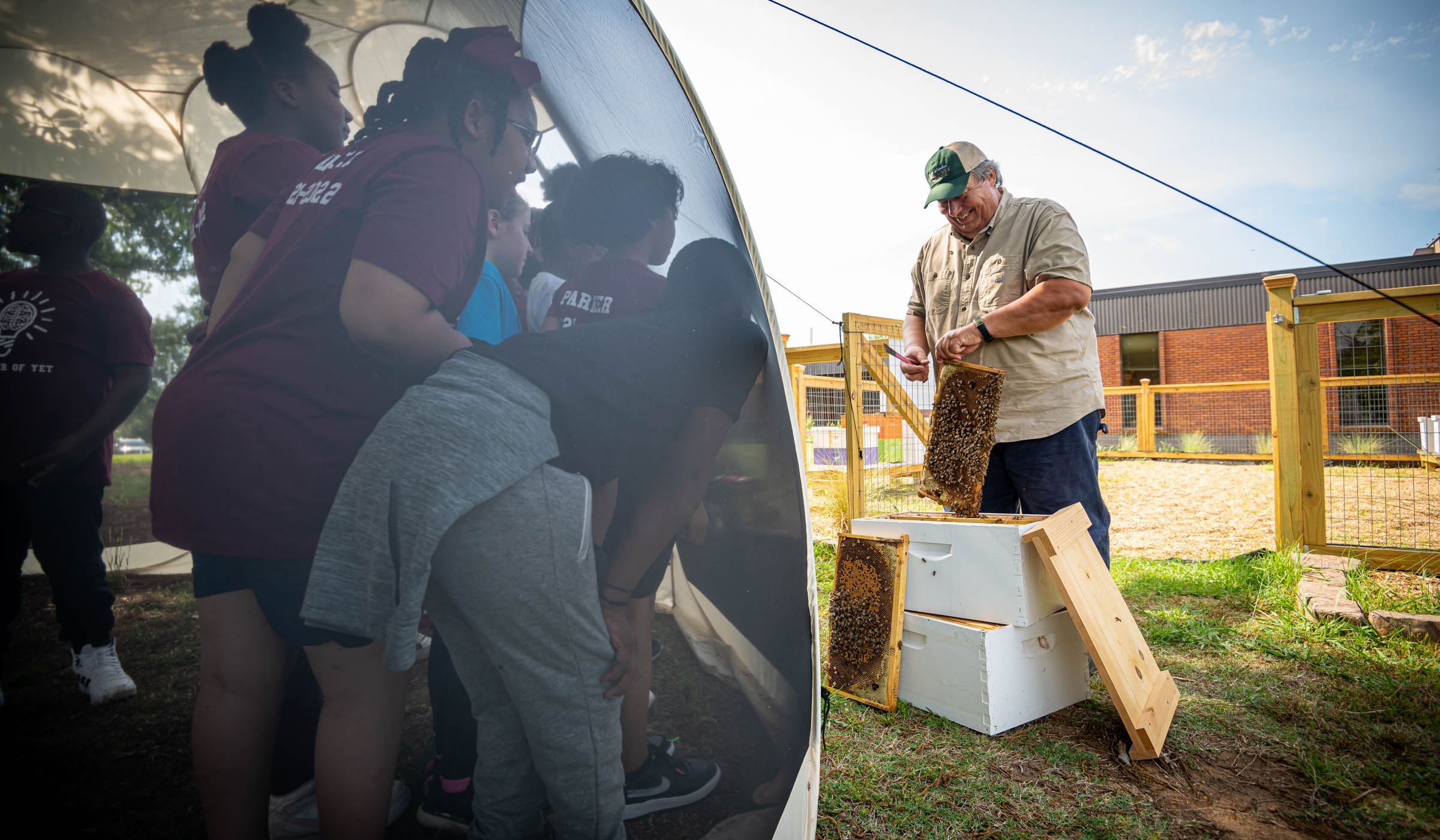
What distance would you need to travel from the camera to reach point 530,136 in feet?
2.50

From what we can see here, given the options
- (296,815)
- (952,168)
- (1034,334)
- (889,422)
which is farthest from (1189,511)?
(296,815)

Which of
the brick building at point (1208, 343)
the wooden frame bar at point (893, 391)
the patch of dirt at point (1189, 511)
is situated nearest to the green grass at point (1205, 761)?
the wooden frame bar at point (893, 391)

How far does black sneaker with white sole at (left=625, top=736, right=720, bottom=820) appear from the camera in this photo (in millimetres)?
770

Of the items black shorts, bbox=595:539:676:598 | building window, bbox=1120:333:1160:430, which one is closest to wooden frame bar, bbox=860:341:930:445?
black shorts, bbox=595:539:676:598

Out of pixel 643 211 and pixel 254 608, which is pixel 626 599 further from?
pixel 643 211

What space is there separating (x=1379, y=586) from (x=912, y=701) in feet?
10.6

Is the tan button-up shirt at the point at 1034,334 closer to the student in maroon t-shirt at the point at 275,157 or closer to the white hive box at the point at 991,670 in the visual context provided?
the white hive box at the point at 991,670

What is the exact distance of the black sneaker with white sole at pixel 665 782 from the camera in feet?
2.52

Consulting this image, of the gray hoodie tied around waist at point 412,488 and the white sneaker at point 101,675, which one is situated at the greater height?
the gray hoodie tied around waist at point 412,488

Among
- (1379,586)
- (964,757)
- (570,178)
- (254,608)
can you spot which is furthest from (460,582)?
(1379,586)

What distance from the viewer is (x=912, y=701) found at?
2779 millimetres

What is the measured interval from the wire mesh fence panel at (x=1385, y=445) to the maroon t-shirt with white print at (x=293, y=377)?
19.7 ft

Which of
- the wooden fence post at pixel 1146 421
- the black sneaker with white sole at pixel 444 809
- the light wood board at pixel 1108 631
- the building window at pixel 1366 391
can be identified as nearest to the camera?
the black sneaker with white sole at pixel 444 809

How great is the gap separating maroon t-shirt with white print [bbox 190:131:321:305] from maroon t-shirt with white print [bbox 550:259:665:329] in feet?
0.87
